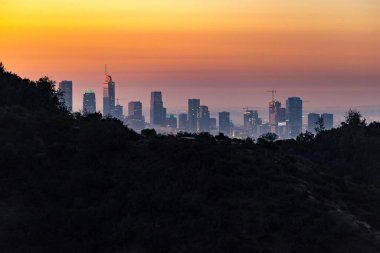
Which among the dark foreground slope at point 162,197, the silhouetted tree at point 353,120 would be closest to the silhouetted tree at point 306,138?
the silhouetted tree at point 353,120

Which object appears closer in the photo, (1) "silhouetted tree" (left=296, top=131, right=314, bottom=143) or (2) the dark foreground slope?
(2) the dark foreground slope

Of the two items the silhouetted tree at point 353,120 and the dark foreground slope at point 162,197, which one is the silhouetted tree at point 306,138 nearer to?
the silhouetted tree at point 353,120

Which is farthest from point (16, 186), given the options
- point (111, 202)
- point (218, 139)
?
point (218, 139)

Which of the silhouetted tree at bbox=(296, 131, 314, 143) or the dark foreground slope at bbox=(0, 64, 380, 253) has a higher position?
the silhouetted tree at bbox=(296, 131, 314, 143)

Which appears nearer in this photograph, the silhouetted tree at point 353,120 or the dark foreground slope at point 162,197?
the dark foreground slope at point 162,197

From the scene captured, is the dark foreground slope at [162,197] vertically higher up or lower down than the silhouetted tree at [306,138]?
lower down

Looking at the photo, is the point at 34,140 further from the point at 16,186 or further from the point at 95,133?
the point at 16,186

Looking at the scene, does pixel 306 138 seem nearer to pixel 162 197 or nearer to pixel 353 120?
pixel 353 120

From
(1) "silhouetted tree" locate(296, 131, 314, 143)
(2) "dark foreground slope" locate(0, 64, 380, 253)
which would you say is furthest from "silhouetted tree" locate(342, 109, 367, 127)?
(2) "dark foreground slope" locate(0, 64, 380, 253)

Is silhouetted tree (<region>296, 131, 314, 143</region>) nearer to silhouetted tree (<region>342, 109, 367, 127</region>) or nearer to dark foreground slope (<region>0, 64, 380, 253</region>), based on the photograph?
silhouetted tree (<region>342, 109, 367, 127</region>)
